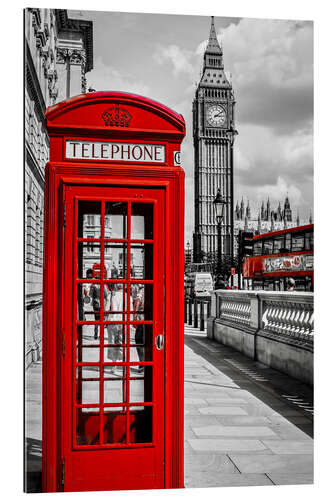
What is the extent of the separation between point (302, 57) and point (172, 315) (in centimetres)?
386

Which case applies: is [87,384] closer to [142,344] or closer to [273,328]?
[142,344]

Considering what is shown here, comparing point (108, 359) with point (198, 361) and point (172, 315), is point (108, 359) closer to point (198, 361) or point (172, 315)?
point (172, 315)

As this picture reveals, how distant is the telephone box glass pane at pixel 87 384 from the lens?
328cm

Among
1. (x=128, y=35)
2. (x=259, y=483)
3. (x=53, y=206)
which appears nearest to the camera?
(x=53, y=206)

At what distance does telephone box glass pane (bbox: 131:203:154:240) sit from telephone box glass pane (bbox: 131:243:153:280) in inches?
2.6

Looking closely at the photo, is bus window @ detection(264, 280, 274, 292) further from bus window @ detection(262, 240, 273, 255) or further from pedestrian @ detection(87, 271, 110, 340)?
pedestrian @ detection(87, 271, 110, 340)

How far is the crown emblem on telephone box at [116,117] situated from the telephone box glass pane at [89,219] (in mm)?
499

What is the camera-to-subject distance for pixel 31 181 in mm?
6629

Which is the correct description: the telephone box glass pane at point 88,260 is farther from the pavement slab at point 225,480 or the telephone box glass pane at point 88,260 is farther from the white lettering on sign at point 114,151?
the pavement slab at point 225,480

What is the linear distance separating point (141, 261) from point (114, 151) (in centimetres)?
69

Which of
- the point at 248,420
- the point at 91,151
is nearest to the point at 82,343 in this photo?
the point at 91,151

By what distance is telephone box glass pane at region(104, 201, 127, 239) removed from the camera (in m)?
3.25

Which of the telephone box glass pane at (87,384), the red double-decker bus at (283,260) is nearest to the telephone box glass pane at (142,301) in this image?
the telephone box glass pane at (87,384)

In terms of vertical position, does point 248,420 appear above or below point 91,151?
below
